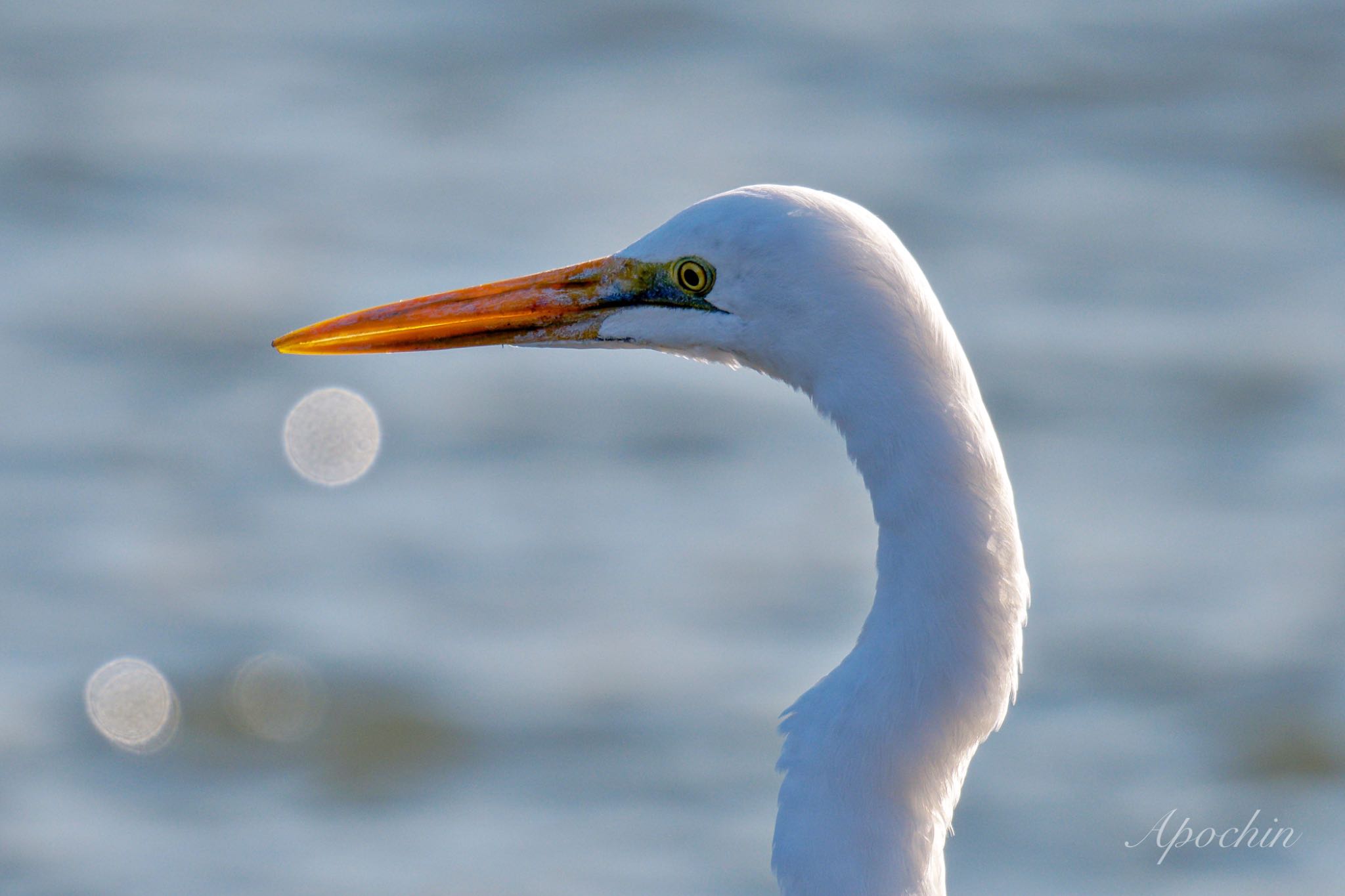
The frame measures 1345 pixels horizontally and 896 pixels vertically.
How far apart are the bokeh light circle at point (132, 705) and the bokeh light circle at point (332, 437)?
4.91 ft

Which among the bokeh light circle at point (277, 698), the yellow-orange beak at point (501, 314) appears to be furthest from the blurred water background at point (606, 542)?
the yellow-orange beak at point (501, 314)

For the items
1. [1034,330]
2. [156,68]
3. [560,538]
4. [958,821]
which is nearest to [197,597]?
[560,538]

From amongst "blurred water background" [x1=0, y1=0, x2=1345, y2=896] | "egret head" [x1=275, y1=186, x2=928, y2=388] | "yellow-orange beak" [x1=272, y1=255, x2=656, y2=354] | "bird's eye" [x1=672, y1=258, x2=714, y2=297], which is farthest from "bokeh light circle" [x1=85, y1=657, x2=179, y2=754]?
"bird's eye" [x1=672, y1=258, x2=714, y2=297]

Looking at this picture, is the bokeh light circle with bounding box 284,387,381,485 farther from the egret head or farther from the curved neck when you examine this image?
the curved neck

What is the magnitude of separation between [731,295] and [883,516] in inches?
18.6

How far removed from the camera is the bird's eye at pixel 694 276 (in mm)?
3141

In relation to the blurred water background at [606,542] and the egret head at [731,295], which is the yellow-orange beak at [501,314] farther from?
the blurred water background at [606,542]

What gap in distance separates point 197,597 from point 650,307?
544cm

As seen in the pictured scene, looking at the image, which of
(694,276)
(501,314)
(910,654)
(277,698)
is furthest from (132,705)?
(910,654)

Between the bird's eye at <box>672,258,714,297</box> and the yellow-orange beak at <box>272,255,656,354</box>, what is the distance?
0.07 metres

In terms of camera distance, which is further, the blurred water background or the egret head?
the blurred water background

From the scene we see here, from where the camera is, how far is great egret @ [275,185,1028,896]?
2922 millimetres

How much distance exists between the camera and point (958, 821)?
6.99 m

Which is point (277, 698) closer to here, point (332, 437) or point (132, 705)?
point (132, 705)
